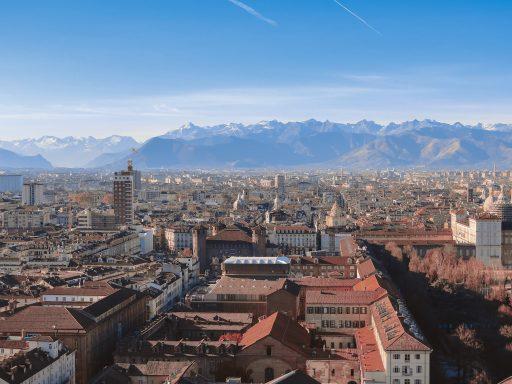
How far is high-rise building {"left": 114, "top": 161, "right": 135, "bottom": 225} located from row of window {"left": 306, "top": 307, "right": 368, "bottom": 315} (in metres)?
56.7

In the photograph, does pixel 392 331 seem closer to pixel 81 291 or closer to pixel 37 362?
A: pixel 37 362

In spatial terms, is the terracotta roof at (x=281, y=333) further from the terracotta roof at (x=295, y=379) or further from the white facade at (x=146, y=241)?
the white facade at (x=146, y=241)

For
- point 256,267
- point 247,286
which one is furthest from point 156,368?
point 256,267

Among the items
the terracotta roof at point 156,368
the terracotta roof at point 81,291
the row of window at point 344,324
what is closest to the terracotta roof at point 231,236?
the terracotta roof at point 81,291

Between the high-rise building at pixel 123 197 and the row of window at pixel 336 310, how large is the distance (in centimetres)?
5668

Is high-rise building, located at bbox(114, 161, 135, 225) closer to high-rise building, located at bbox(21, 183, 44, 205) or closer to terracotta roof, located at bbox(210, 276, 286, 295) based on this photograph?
terracotta roof, located at bbox(210, 276, 286, 295)

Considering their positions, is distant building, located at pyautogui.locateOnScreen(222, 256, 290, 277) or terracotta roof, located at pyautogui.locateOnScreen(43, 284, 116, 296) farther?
distant building, located at pyautogui.locateOnScreen(222, 256, 290, 277)

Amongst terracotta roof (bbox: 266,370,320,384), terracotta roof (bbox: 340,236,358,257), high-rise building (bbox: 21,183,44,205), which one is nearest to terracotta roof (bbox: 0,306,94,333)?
terracotta roof (bbox: 266,370,320,384)

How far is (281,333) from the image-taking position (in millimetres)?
36125

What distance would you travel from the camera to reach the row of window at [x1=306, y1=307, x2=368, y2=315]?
4144 centimetres

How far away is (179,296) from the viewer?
5394 cm

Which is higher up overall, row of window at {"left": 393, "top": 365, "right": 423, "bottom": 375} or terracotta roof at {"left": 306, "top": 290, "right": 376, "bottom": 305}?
terracotta roof at {"left": 306, "top": 290, "right": 376, "bottom": 305}

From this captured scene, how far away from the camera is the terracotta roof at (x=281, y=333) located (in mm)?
35250

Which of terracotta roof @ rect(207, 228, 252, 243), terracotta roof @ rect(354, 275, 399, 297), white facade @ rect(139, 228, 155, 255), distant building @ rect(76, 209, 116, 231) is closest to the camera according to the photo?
terracotta roof @ rect(354, 275, 399, 297)
